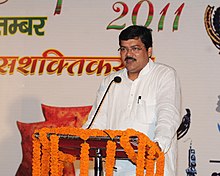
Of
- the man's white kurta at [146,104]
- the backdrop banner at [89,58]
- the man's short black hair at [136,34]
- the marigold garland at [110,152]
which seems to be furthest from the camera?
the backdrop banner at [89,58]

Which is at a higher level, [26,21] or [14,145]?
[26,21]

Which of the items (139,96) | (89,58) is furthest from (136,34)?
(89,58)

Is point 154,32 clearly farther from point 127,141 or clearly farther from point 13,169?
point 127,141

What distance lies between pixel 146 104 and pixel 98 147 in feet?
2.83

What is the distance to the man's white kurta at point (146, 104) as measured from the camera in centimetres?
339

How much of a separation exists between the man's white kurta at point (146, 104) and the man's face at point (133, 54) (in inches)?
3.0

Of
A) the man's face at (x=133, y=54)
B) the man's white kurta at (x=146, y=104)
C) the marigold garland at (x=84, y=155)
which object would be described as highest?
the man's face at (x=133, y=54)

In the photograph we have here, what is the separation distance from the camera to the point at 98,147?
2.71m

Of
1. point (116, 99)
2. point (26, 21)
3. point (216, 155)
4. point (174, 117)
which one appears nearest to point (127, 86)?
point (116, 99)

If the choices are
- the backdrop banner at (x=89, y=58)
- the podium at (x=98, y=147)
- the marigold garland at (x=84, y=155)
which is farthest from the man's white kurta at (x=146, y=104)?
the backdrop banner at (x=89, y=58)

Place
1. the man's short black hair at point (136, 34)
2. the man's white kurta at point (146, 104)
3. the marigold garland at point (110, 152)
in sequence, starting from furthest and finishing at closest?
the man's short black hair at point (136, 34) < the man's white kurta at point (146, 104) < the marigold garland at point (110, 152)

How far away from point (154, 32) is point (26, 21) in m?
1.22

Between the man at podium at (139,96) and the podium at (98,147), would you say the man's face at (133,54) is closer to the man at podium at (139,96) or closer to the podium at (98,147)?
the man at podium at (139,96)

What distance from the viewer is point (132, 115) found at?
3.52m
